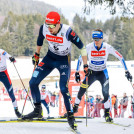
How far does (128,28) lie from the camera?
111 meters

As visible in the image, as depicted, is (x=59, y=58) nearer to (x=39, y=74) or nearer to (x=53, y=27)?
(x=39, y=74)

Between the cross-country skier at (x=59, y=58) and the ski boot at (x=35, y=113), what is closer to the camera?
the cross-country skier at (x=59, y=58)

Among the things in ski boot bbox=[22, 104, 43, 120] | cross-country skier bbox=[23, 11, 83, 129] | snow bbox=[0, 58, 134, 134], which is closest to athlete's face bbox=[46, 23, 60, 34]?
cross-country skier bbox=[23, 11, 83, 129]

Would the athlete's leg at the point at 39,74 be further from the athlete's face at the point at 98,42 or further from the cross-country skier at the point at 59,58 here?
the athlete's face at the point at 98,42

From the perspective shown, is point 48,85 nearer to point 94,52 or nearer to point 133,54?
point 94,52

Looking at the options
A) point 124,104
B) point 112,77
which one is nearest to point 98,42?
→ point 124,104

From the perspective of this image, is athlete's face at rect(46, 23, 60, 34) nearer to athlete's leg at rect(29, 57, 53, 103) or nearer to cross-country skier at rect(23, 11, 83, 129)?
cross-country skier at rect(23, 11, 83, 129)

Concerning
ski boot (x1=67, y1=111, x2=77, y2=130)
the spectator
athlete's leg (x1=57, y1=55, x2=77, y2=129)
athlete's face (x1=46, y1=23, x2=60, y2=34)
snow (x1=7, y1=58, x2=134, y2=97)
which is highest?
athlete's face (x1=46, y1=23, x2=60, y2=34)

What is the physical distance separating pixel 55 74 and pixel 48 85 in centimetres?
Result: 340

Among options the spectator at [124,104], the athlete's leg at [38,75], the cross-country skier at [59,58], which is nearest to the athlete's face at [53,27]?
the cross-country skier at [59,58]

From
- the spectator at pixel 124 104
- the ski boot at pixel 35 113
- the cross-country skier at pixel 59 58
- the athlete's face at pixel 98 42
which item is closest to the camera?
the cross-country skier at pixel 59 58

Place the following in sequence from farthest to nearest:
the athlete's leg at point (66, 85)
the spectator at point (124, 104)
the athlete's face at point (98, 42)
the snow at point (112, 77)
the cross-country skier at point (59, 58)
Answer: the snow at point (112, 77)
the spectator at point (124, 104)
the athlete's face at point (98, 42)
the athlete's leg at point (66, 85)
the cross-country skier at point (59, 58)

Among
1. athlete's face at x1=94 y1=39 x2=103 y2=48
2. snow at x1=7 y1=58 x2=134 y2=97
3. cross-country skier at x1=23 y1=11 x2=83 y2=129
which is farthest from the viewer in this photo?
snow at x1=7 y1=58 x2=134 y2=97

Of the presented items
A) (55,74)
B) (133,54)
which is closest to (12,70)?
(55,74)
